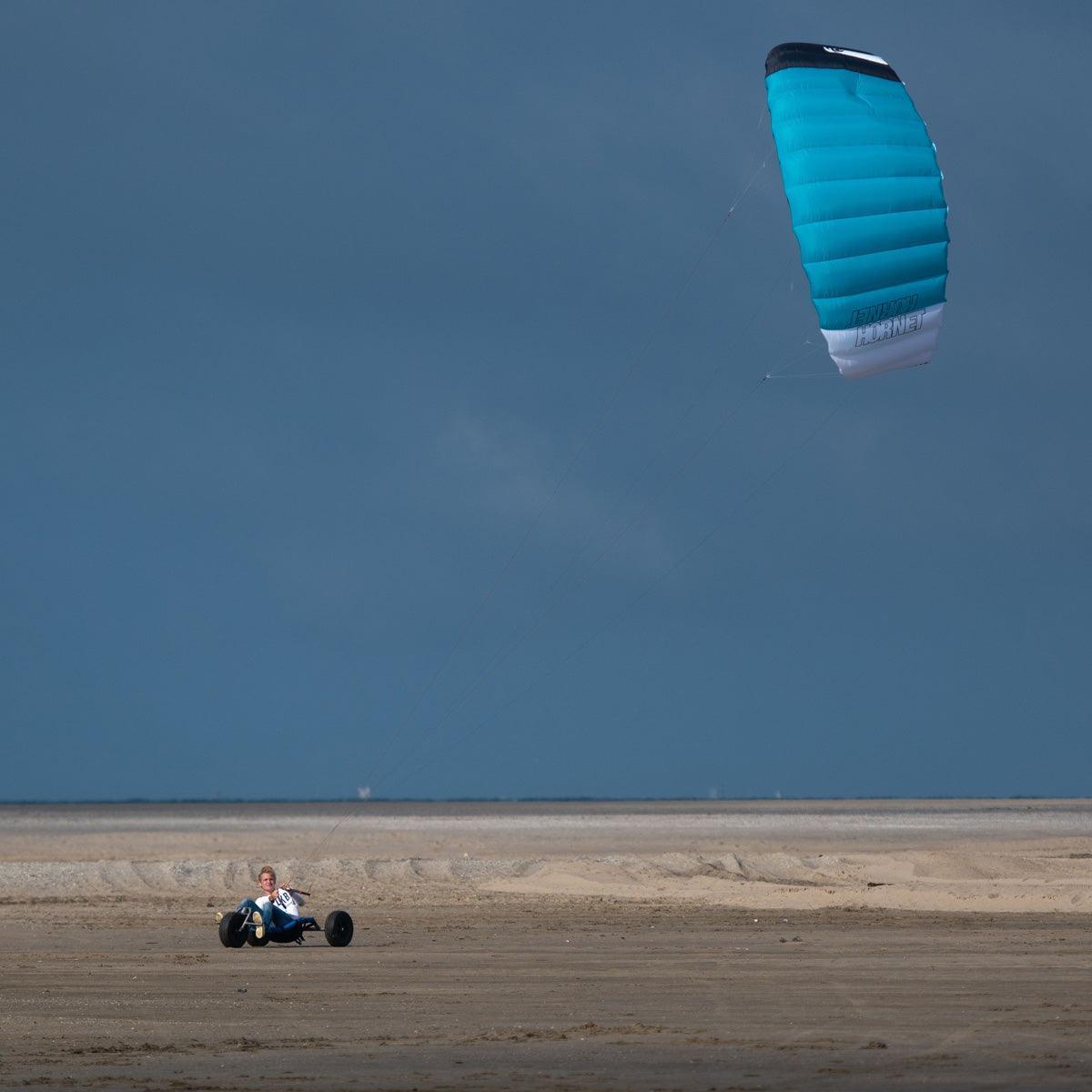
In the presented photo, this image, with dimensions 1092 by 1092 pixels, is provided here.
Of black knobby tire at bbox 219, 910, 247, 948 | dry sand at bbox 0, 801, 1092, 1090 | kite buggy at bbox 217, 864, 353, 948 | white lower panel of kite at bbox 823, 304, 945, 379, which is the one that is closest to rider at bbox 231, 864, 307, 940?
kite buggy at bbox 217, 864, 353, 948

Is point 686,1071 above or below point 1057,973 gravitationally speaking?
below

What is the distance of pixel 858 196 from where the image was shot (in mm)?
21047

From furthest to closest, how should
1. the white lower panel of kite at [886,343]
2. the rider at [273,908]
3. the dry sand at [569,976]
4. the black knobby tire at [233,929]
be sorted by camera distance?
1. the white lower panel of kite at [886,343]
2. the rider at [273,908]
3. the black knobby tire at [233,929]
4. the dry sand at [569,976]

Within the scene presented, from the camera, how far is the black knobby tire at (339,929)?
18.0m

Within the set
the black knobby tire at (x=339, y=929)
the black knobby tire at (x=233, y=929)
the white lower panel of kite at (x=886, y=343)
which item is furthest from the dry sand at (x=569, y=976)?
the white lower panel of kite at (x=886, y=343)

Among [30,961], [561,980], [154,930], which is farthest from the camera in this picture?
[154,930]

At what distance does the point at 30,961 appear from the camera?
16906mm

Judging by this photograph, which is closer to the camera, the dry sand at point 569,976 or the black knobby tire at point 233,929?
the dry sand at point 569,976

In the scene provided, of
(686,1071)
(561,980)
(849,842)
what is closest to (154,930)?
(561,980)

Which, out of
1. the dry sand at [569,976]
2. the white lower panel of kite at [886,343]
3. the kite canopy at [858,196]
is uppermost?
the kite canopy at [858,196]

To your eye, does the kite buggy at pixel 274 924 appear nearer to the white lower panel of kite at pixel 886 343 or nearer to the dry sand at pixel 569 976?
the dry sand at pixel 569 976

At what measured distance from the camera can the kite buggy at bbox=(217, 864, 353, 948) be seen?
59.1 ft

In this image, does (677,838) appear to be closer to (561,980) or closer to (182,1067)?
(561,980)

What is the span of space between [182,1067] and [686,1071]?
121 inches
